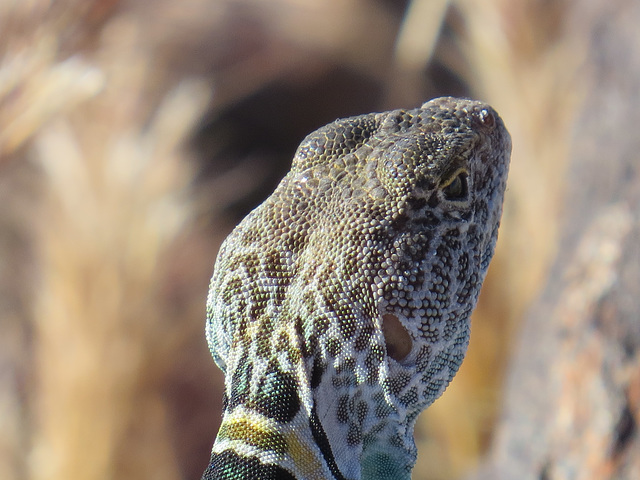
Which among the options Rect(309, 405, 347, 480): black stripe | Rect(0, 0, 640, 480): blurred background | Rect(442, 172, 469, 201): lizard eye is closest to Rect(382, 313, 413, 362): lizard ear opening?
Rect(309, 405, 347, 480): black stripe

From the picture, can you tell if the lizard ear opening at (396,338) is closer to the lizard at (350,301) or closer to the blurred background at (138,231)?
the lizard at (350,301)

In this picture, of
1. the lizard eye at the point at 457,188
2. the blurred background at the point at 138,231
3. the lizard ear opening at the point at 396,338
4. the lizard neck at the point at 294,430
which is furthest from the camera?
the blurred background at the point at 138,231

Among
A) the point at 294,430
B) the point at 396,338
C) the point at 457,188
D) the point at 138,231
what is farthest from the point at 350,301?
the point at 138,231

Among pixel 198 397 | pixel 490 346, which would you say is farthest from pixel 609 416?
pixel 198 397

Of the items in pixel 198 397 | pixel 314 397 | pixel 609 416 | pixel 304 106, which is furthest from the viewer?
pixel 304 106

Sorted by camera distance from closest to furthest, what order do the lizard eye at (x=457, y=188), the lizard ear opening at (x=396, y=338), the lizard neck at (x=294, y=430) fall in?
the lizard neck at (x=294, y=430)
the lizard ear opening at (x=396, y=338)
the lizard eye at (x=457, y=188)

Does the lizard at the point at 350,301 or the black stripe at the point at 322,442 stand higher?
the lizard at the point at 350,301

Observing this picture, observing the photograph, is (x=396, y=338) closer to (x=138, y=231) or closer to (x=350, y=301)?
(x=350, y=301)

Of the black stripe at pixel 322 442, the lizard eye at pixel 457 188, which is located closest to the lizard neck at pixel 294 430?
the black stripe at pixel 322 442

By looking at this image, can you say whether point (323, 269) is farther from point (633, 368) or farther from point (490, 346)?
point (490, 346)
